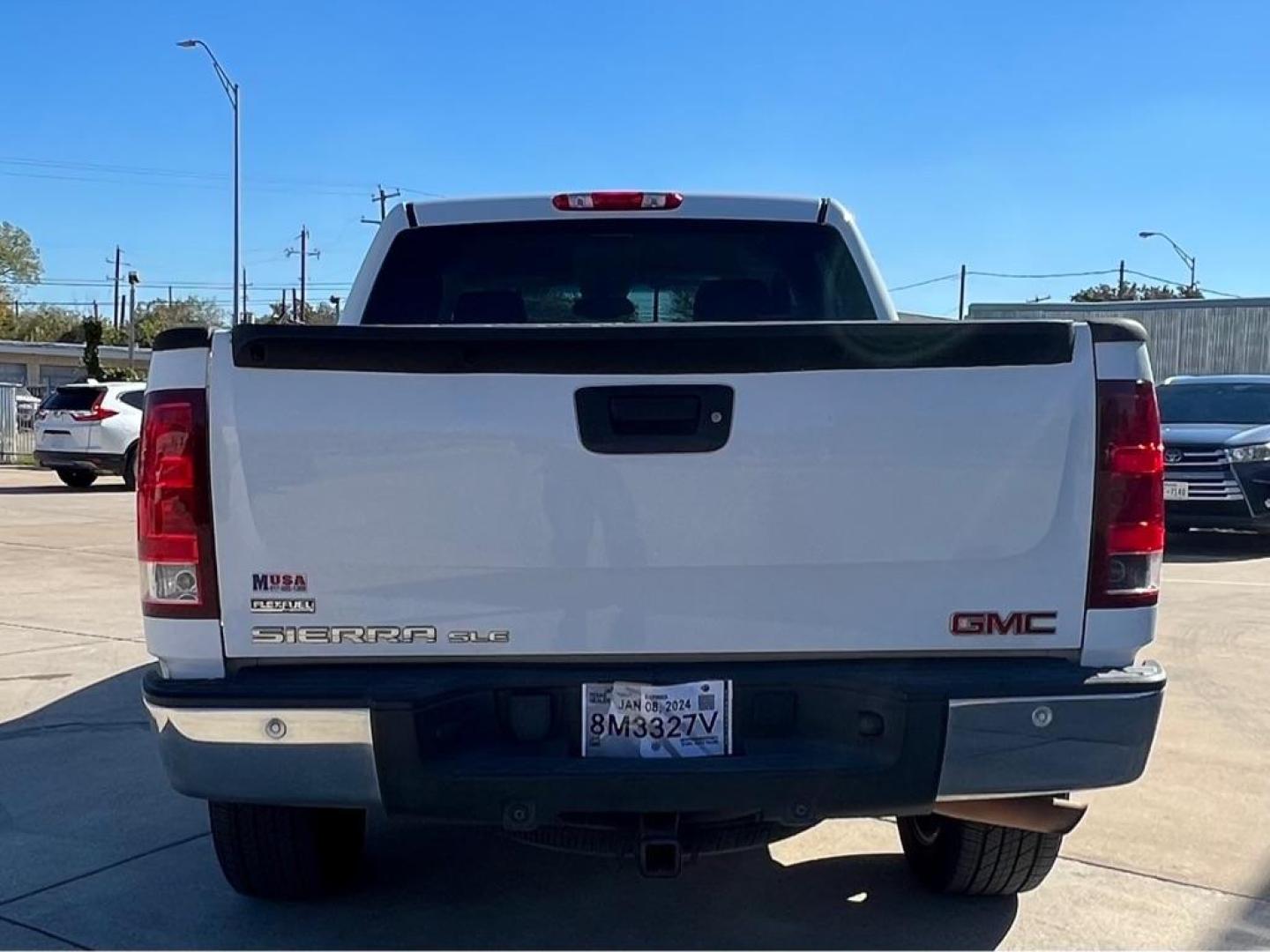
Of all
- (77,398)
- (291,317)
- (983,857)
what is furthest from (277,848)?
(291,317)

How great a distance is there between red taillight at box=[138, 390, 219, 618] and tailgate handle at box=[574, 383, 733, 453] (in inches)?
34.7

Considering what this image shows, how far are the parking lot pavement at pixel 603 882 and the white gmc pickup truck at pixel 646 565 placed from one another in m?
0.88

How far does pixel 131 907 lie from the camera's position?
389cm

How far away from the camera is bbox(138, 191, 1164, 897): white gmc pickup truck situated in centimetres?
295

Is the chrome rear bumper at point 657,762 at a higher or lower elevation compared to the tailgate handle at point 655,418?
lower

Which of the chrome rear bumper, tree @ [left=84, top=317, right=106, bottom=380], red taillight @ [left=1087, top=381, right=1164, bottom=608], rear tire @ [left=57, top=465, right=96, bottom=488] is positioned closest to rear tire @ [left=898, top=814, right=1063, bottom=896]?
the chrome rear bumper

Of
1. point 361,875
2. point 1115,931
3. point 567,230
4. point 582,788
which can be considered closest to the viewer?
point 582,788

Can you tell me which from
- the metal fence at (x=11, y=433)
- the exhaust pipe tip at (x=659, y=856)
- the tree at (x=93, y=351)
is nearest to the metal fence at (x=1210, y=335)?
the metal fence at (x=11, y=433)

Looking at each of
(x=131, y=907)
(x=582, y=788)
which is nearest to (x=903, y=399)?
(x=582, y=788)

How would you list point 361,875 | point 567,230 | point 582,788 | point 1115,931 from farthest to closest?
point 567,230, point 361,875, point 1115,931, point 582,788

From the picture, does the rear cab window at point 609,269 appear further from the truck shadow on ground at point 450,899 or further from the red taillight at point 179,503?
the truck shadow on ground at point 450,899

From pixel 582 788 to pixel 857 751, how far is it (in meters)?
0.64

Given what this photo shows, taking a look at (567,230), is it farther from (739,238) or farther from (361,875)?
(361,875)

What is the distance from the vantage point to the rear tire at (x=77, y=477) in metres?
20.5
